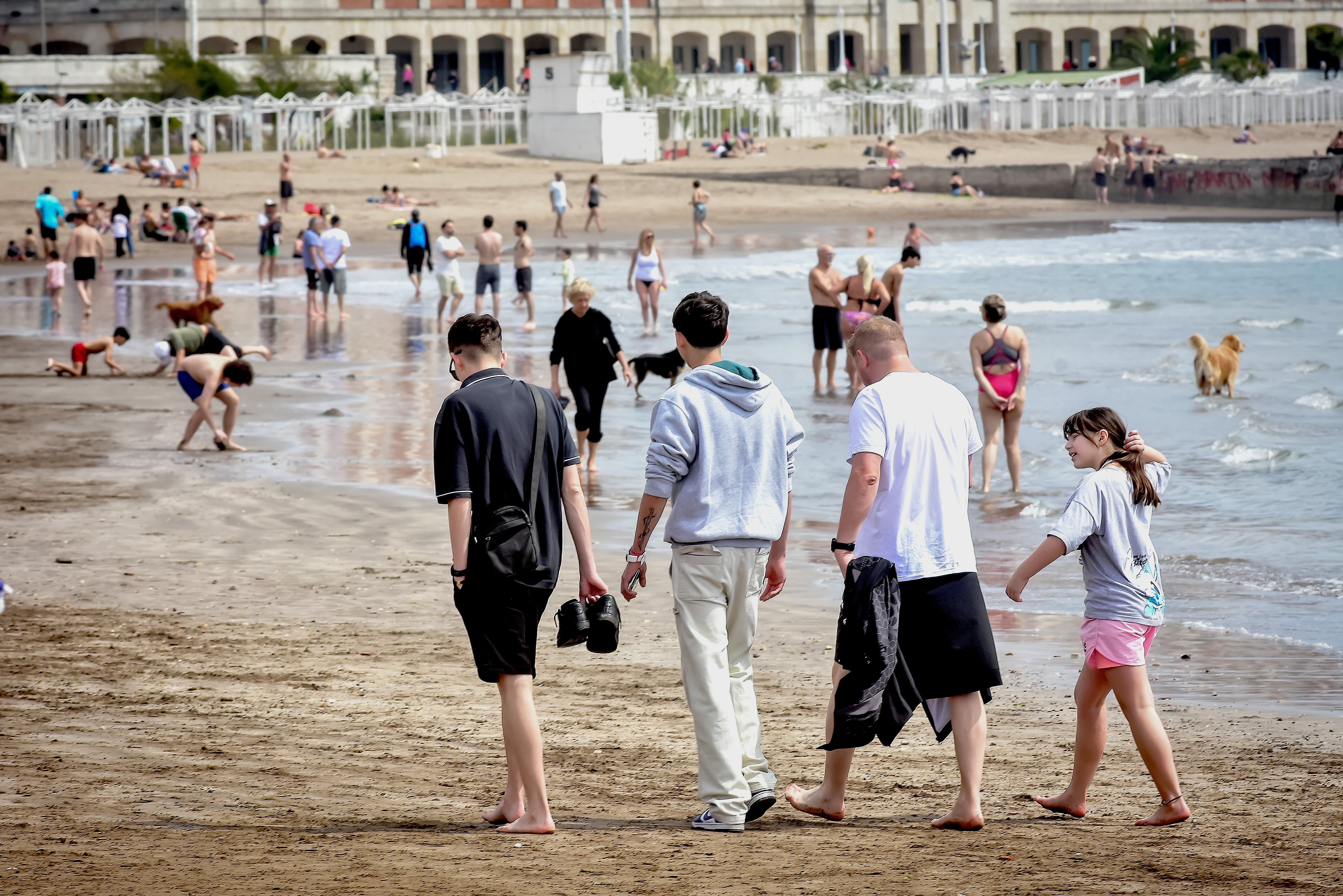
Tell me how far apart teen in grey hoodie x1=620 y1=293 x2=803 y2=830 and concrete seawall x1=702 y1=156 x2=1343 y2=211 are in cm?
4487

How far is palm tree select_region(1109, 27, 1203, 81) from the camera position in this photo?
71188 millimetres

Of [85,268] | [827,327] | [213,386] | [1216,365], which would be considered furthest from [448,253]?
[1216,365]

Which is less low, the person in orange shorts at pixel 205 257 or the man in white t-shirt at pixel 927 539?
the person in orange shorts at pixel 205 257

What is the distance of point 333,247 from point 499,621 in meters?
18.8

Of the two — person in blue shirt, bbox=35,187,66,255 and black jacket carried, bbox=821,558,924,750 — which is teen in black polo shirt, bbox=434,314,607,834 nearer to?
black jacket carried, bbox=821,558,924,750

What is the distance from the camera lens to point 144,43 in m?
65.2

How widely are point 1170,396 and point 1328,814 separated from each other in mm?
12494

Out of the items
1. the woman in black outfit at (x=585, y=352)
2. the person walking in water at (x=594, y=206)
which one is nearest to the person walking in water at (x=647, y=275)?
the woman in black outfit at (x=585, y=352)

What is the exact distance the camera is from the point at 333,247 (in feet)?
73.5

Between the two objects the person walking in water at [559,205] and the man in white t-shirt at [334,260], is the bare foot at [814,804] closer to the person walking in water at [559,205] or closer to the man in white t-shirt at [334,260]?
the man in white t-shirt at [334,260]

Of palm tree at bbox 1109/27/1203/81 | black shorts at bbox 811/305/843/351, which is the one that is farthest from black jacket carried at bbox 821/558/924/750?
palm tree at bbox 1109/27/1203/81

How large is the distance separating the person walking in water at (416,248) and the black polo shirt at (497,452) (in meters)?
20.5

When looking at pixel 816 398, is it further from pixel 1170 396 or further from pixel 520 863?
pixel 520 863

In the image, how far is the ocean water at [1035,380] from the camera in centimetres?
920
